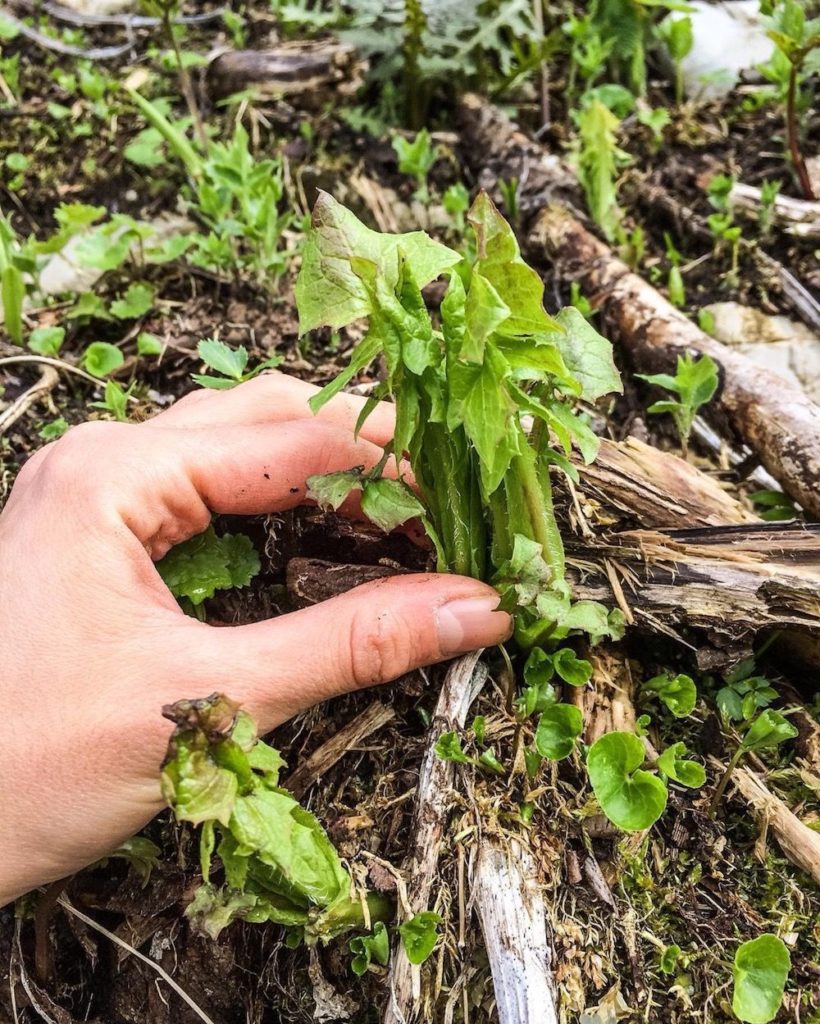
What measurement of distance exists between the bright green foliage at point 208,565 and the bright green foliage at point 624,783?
100 cm

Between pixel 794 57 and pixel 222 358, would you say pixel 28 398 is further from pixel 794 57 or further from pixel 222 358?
pixel 794 57

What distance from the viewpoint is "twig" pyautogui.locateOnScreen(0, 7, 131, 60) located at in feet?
15.5

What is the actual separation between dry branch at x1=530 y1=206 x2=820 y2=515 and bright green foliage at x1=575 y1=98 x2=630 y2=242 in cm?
12

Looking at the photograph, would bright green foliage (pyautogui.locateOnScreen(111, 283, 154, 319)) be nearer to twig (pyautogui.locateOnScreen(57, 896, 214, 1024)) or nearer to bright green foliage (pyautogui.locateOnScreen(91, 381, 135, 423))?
bright green foliage (pyautogui.locateOnScreen(91, 381, 135, 423))

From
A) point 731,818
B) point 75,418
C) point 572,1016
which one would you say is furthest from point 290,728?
point 75,418

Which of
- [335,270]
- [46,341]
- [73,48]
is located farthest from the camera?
[73,48]

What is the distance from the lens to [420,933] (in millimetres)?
1822

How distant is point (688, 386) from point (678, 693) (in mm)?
1000

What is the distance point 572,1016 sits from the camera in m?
1.77

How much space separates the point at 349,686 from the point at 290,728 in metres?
0.39

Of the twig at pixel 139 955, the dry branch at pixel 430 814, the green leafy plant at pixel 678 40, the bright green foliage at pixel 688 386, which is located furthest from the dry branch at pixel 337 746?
the green leafy plant at pixel 678 40

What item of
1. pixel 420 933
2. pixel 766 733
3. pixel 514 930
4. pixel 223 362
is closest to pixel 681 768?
pixel 766 733

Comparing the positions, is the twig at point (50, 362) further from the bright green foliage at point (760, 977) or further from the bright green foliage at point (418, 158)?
the bright green foliage at point (760, 977)

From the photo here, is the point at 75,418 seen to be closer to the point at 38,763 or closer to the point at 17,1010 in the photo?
the point at 38,763
